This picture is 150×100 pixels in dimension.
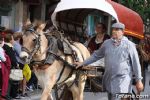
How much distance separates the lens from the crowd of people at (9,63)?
38.0 feet

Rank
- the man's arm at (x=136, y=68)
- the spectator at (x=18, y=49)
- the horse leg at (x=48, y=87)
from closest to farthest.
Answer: the man's arm at (x=136, y=68), the horse leg at (x=48, y=87), the spectator at (x=18, y=49)

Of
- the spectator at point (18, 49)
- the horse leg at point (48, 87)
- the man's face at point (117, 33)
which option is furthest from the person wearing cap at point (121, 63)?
the spectator at point (18, 49)

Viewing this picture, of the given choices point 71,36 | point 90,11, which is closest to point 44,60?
point 71,36

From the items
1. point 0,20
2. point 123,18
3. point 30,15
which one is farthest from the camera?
point 30,15

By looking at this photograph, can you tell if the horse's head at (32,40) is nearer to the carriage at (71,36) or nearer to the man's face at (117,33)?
the carriage at (71,36)

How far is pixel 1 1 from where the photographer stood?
19625mm

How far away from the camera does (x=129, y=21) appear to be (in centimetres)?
1220

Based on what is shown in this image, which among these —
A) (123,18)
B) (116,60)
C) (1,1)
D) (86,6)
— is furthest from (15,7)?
(116,60)

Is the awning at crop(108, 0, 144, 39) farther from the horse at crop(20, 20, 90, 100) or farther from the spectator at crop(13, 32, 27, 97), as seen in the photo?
the spectator at crop(13, 32, 27, 97)

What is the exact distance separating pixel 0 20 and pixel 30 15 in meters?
3.57

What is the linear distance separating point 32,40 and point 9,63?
288 cm

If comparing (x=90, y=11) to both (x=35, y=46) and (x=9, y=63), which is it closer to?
(x=9, y=63)

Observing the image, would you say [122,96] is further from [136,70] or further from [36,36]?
[36,36]

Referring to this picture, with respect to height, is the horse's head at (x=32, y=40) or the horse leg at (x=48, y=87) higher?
the horse's head at (x=32, y=40)
